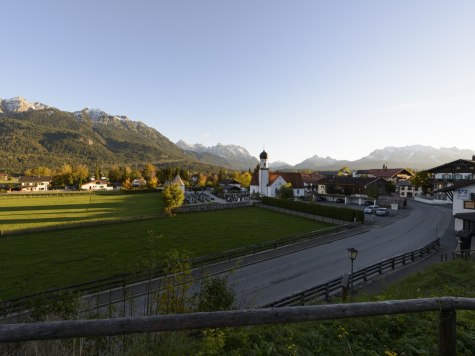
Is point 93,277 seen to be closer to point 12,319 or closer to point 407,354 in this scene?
point 12,319

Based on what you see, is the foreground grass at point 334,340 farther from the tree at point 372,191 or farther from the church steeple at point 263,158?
the church steeple at point 263,158

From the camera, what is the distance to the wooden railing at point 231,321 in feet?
7.97

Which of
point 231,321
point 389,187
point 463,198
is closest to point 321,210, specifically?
point 463,198

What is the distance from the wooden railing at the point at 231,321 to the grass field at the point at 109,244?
12363mm

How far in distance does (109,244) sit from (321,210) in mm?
34424

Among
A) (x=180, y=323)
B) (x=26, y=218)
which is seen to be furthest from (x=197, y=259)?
(x=26, y=218)

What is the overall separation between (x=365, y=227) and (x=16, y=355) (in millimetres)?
42648

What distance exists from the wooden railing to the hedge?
43055 millimetres

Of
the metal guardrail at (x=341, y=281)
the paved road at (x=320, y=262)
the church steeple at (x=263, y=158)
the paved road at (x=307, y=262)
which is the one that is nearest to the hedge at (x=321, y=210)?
the paved road at (x=307, y=262)

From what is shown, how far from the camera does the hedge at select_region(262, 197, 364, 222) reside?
1702 inches

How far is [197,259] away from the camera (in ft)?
78.0

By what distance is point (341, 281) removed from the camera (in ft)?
61.7

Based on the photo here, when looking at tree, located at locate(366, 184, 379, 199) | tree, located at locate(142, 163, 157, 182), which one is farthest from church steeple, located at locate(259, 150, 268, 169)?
tree, located at locate(142, 163, 157, 182)

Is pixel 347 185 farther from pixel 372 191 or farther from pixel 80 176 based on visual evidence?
pixel 80 176
